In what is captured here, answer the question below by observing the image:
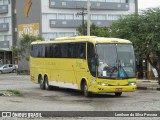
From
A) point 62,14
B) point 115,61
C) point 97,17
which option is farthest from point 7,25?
point 115,61

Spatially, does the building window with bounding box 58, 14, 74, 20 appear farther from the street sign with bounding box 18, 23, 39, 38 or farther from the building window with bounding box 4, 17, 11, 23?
the building window with bounding box 4, 17, 11, 23

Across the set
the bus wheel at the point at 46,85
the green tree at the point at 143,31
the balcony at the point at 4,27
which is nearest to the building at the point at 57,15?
the balcony at the point at 4,27

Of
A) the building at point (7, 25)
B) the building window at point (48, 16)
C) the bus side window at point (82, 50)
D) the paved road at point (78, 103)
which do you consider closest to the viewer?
the paved road at point (78, 103)

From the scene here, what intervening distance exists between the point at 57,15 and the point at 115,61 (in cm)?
5344

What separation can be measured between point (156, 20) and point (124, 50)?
8.40 m

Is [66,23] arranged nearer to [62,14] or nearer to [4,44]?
[62,14]

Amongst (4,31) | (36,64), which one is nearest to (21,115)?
(36,64)

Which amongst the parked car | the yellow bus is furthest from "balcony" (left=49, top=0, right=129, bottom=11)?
the yellow bus

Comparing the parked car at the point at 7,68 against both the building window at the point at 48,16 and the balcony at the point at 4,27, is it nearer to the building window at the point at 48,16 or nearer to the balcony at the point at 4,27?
the building window at the point at 48,16

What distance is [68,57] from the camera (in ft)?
87.2

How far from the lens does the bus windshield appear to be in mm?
23438

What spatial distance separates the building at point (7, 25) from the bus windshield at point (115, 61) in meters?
59.2

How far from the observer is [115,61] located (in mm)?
23656

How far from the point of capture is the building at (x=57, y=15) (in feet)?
245
